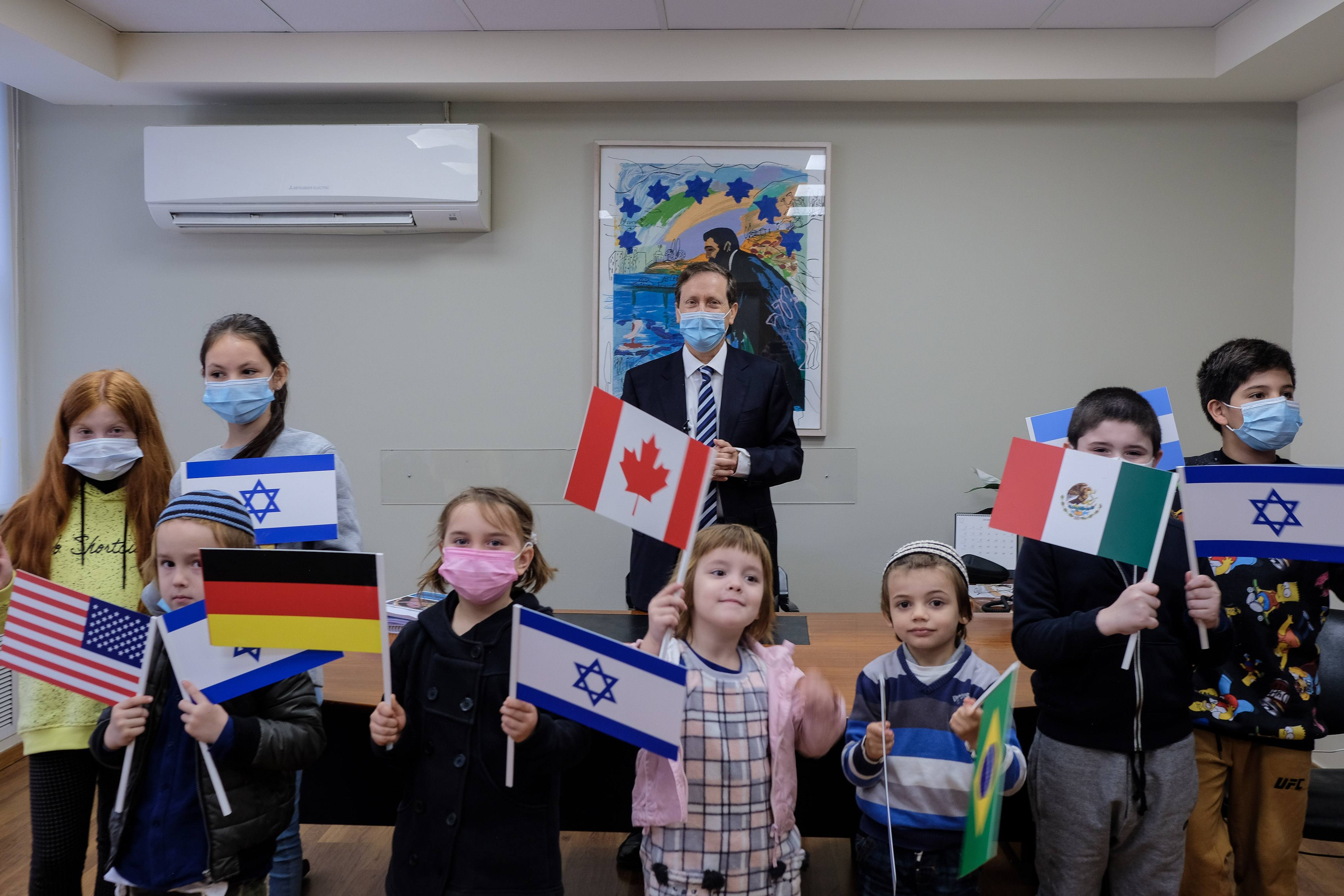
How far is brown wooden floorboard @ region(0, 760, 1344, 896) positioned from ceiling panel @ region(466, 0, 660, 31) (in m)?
2.83

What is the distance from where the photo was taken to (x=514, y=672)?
1325 mm

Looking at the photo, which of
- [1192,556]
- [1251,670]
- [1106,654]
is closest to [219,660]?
[1106,654]

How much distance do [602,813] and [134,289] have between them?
10.2 ft

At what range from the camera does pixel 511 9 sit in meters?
3.17

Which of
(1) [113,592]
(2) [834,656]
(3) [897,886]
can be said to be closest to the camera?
(3) [897,886]

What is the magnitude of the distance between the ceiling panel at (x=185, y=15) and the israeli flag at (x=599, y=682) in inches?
115

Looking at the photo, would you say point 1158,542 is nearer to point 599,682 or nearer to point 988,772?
point 988,772

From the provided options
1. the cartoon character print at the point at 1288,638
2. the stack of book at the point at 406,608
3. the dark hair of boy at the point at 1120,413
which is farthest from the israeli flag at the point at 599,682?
the cartoon character print at the point at 1288,638

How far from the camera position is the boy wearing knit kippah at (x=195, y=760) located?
4.43ft

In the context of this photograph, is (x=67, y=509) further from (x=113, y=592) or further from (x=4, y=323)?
(x=4, y=323)

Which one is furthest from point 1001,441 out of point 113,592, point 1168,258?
point 113,592

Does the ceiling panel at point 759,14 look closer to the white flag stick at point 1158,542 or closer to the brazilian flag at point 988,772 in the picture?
the white flag stick at point 1158,542

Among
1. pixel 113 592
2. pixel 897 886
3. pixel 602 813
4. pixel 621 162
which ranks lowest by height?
pixel 602 813

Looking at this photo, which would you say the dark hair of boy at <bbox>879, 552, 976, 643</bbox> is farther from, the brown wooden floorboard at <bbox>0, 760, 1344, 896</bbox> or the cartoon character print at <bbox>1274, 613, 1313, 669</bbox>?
the brown wooden floorboard at <bbox>0, 760, 1344, 896</bbox>
